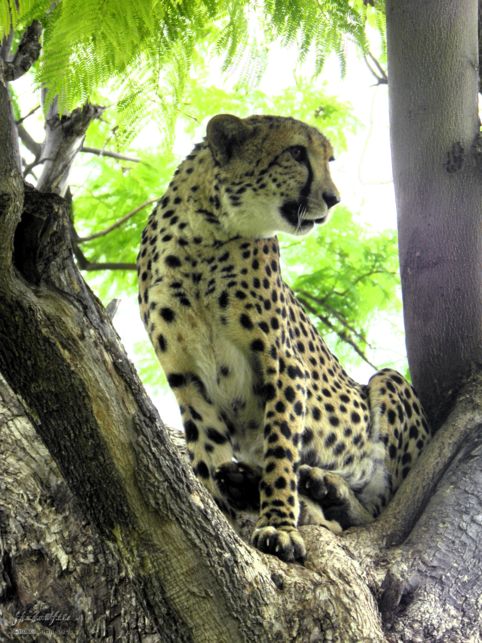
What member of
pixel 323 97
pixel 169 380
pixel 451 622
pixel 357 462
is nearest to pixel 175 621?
pixel 451 622

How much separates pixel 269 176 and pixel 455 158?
1.36 metres

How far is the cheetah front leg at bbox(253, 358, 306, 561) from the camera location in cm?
491

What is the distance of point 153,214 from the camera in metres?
6.61

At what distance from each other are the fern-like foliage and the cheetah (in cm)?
85

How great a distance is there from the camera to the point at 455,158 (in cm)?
654

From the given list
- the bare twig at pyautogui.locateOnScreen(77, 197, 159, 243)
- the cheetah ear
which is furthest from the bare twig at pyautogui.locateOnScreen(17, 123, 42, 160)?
the cheetah ear

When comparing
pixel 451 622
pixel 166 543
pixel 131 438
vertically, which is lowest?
pixel 451 622

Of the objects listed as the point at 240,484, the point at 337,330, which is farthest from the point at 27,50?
the point at 337,330

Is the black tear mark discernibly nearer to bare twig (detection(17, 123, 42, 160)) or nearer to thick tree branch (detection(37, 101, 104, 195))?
thick tree branch (detection(37, 101, 104, 195))

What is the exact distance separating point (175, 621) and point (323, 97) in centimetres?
779

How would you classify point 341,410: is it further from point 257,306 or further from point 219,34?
point 219,34

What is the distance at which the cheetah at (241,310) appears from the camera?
597cm

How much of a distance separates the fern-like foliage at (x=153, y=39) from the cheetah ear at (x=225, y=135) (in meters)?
0.51
